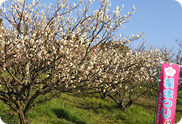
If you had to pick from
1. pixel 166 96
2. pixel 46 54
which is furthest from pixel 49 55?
pixel 166 96

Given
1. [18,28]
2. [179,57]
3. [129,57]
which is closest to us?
[18,28]

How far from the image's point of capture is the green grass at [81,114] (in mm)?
5629

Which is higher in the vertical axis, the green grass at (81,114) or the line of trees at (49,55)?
the line of trees at (49,55)

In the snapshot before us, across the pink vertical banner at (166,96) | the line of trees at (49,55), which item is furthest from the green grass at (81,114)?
the pink vertical banner at (166,96)

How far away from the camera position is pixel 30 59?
12.6ft

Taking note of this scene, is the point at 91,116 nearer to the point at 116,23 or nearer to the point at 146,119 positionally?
the point at 146,119

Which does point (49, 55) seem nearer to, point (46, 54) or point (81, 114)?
point (46, 54)

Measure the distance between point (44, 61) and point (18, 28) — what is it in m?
1.50

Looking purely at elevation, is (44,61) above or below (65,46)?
below

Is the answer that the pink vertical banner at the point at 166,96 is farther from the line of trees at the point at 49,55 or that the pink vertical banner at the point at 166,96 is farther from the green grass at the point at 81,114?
the green grass at the point at 81,114

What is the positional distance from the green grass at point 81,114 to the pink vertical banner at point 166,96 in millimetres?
2569

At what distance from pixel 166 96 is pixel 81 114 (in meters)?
3.73

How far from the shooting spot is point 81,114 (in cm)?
708

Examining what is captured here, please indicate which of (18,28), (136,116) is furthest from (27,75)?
(136,116)
